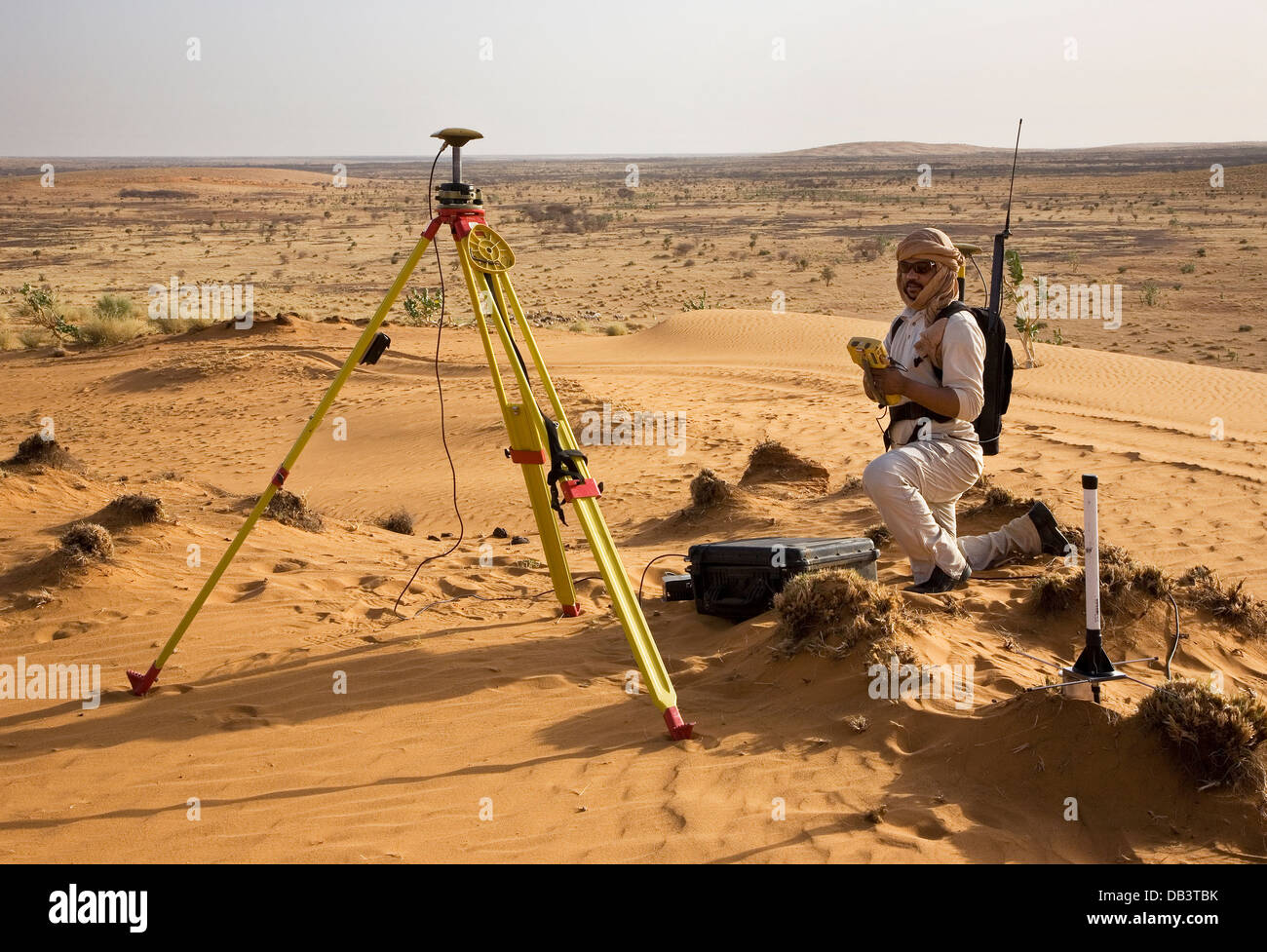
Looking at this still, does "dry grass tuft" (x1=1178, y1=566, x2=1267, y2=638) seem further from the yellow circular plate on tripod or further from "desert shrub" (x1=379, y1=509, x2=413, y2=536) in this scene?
"desert shrub" (x1=379, y1=509, x2=413, y2=536)

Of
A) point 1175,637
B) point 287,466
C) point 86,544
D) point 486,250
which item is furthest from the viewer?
point 86,544

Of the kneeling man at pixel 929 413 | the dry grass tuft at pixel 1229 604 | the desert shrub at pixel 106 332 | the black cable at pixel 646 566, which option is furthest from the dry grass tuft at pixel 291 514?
the desert shrub at pixel 106 332

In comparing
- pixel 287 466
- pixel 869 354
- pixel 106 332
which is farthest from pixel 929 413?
pixel 106 332

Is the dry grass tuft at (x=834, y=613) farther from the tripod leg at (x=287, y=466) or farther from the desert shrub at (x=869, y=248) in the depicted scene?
the desert shrub at (x=869, y=248)

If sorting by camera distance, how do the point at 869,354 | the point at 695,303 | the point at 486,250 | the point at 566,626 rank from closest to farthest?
the point at 486,250
the point at 869,354
the point at 566,626
the point at 695,303

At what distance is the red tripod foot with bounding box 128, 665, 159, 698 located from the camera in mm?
5129

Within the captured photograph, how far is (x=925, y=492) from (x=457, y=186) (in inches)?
110

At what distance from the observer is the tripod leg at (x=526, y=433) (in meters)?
4.70

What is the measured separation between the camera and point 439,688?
17.0 feet

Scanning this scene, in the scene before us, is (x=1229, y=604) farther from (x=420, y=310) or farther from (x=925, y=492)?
(x=420, y=310)

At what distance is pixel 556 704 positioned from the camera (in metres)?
4.98

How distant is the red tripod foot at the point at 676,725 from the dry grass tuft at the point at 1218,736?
178cm

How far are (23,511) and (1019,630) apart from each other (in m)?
6.77
